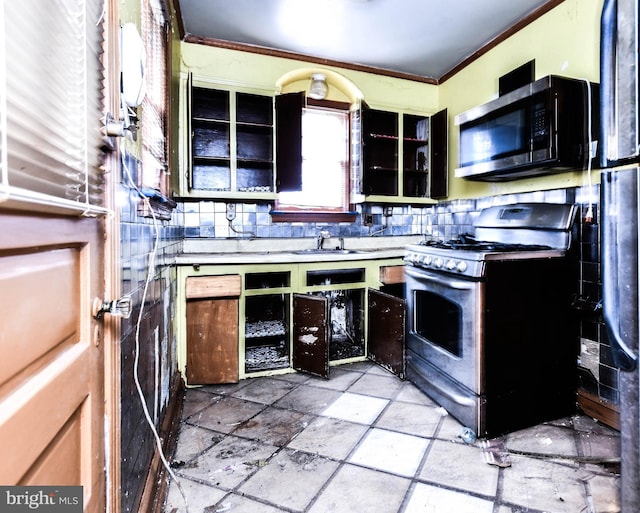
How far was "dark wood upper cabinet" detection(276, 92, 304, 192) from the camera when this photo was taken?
304cm

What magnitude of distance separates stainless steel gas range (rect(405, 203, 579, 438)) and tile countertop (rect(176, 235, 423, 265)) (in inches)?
29.8

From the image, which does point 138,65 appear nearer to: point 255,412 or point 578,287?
point 255,412

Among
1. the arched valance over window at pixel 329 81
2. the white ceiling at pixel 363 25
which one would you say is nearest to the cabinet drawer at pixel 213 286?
the arched valance over window at pixel 329 81

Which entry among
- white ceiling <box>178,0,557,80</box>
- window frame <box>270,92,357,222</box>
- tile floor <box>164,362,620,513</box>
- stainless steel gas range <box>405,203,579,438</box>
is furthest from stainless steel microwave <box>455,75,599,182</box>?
tile floor <box>164,362,620,513</box>

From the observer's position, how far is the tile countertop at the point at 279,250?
2604mm

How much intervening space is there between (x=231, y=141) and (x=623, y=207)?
2676 millimetres

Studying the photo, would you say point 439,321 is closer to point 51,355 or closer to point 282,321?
point 282,321

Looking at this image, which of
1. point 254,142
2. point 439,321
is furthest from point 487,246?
point 254,142

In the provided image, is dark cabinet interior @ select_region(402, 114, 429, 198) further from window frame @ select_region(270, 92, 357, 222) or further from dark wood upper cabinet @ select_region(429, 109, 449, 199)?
window frame @ select_region(270, 92, 357, 222)

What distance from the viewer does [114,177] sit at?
0.99 metres

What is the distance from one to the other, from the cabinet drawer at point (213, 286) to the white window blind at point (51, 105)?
1.64m

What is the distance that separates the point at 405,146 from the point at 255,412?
9.45 ft

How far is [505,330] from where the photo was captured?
1946 millimetres

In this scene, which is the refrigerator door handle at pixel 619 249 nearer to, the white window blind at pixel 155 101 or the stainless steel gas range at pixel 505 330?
the stainless steel gas range at pixel 505 330
